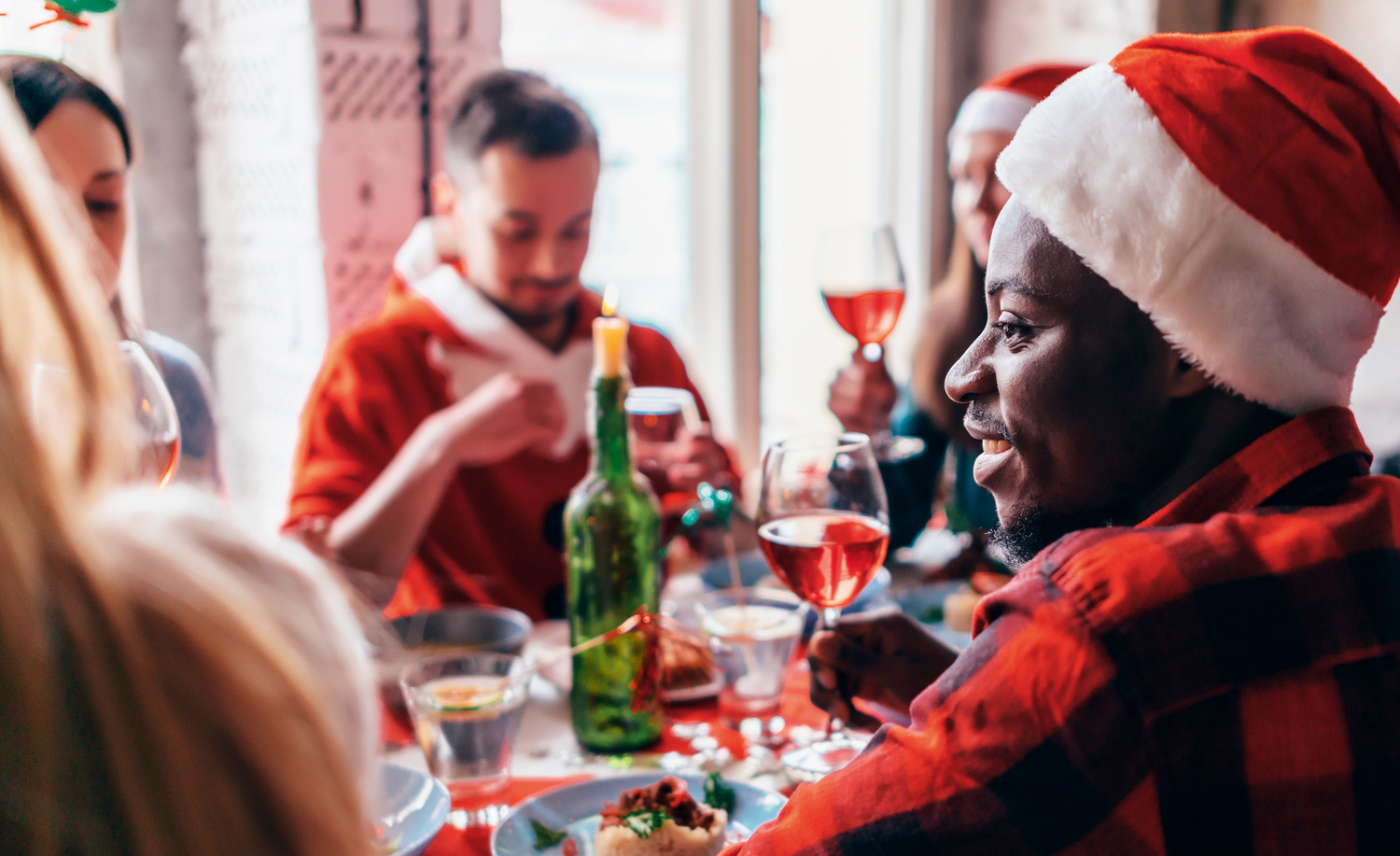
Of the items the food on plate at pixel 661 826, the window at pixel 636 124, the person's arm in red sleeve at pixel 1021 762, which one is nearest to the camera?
the person's arm in red sleeve at pixel 1021 762

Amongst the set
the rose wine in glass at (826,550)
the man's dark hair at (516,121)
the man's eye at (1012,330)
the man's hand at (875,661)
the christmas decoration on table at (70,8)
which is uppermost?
the christmas decoration on table at (70,8)

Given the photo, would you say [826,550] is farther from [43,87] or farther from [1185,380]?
[43,87]

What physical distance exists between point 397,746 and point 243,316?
3.73 ft

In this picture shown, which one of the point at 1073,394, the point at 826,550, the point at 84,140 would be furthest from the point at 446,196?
the point at 1073,394

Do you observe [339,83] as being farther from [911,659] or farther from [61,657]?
[61,657]

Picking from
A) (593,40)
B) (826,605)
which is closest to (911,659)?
(826,605)

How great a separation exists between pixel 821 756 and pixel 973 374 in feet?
1.25

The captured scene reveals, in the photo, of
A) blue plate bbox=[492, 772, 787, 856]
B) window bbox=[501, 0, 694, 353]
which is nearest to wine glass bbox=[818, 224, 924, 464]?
blue plate bbox=[492, 772, 787, 856]

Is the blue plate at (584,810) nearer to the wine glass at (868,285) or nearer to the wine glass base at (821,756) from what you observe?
the wine glass base at (821,756)

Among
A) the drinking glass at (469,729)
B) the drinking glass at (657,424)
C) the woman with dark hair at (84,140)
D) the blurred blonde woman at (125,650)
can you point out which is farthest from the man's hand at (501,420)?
the blurred blonde woman at (125,650)

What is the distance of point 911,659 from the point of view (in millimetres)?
861

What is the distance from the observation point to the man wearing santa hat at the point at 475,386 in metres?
1.35

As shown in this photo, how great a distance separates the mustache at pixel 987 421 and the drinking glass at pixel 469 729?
17.1 inches

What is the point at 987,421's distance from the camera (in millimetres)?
652
